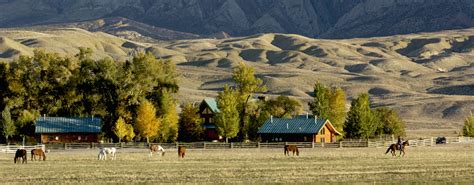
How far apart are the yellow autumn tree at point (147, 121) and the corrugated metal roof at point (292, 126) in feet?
39.4

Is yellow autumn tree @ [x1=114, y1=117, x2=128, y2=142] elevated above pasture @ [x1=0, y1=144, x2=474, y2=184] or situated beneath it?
elevated above

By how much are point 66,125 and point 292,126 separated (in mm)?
25816

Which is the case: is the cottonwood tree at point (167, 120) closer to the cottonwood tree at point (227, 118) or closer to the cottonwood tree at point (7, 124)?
the cottonwood tree at point (227, 118)

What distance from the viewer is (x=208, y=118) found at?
117562 millimetres

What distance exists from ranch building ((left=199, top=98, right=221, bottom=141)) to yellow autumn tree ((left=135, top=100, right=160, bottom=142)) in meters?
13.5

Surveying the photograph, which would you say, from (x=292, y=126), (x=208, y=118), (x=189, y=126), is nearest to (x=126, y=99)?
(x=189, y=126)

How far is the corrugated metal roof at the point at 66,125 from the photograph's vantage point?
336 ft

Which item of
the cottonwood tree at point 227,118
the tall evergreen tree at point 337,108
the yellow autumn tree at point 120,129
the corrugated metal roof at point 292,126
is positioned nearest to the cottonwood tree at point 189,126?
the cottonwood tree at point 227,118

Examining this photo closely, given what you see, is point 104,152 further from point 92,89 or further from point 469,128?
point 469,128

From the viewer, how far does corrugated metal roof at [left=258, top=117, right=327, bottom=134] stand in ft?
332

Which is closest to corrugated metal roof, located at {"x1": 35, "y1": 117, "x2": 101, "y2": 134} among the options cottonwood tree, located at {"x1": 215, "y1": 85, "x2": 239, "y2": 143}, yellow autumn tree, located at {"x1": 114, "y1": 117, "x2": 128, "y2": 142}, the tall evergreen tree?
yellow autumn tree, located at {"x1": 114, "y1": 117, "x2": 128, "y2": 142}

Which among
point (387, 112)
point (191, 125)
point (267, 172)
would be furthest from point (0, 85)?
point (267, 172)

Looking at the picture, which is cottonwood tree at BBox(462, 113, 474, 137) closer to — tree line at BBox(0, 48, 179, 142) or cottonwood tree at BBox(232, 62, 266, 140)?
cottonwood tree at BBox(232, 62, 266, 140)

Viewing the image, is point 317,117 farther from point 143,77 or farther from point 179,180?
point 179,180
